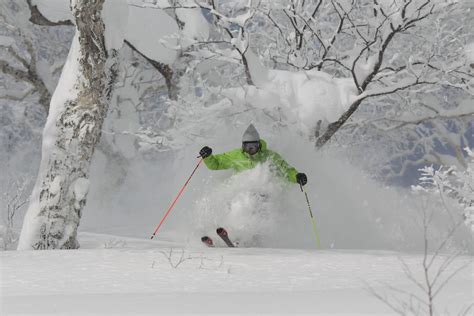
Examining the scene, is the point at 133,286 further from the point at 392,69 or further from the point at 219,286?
the point at 392,69

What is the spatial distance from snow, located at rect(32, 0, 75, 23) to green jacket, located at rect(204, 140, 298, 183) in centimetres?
400

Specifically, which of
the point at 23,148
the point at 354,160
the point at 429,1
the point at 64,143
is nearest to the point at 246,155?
the point at 64,143

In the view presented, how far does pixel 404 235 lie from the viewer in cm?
963

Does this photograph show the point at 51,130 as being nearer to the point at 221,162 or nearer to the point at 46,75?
the point at 221,162

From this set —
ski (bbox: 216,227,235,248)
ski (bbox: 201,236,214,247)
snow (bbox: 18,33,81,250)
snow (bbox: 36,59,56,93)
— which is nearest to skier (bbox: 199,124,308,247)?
ski (bbox: 216,227,235,248)

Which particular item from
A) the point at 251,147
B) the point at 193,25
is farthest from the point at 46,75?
the point at 251,147

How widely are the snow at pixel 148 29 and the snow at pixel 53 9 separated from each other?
106cm

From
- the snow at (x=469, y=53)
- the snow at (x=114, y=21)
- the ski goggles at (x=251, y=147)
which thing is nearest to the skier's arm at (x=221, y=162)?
the ski goggles at (x=251, y=147)

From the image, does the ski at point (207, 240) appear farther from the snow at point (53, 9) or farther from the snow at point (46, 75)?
the snow at point (46, 75)

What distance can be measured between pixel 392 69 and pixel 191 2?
317 cm

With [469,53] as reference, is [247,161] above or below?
below

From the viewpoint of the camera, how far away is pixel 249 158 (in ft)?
25.9

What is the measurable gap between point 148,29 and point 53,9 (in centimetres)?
159

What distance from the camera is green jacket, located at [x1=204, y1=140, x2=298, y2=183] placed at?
7.89 m
